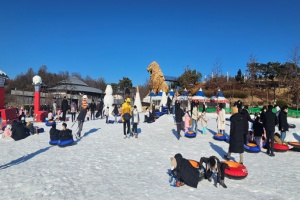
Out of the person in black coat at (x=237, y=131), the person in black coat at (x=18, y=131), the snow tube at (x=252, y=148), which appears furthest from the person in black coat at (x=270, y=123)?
the person in black coat at (x=18, y=131)

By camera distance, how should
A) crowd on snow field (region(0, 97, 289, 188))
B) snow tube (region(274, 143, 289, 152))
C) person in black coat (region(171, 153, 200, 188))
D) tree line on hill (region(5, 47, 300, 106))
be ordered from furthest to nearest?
tree line on hill (region(5, 47, 300, 106))
snow tube (region(274, 143, 289, 152))
crowd on snow field (region(0, 97, 289, 188))
person in black coat (region(171, 153, 200, 188))

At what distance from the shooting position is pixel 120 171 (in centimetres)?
727

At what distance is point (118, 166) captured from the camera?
25.6 ft

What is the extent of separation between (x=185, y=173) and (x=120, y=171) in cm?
231

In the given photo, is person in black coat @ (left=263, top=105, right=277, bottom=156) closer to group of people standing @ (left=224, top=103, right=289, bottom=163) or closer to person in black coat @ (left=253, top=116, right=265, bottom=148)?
group of people standing @ (left=224, top=103, right=289, bottom=163)

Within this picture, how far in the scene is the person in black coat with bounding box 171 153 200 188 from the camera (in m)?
6.01

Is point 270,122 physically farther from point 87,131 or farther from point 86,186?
point 87,131

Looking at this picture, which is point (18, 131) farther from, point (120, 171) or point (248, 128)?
point (248, 128)

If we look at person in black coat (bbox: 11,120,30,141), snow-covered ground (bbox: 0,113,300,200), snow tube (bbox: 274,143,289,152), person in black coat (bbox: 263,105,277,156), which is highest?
person in black coat (bbox: 263,105,277,156)

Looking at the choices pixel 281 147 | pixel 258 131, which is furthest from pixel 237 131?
pixel 281 147

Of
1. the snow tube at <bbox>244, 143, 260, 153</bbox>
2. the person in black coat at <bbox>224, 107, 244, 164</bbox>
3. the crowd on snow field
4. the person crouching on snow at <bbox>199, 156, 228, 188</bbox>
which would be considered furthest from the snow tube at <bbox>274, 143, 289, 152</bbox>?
the person crouching on snow at <bbox>199, 156, 228, 188</bbox>

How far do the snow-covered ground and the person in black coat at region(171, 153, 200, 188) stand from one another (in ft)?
0.59

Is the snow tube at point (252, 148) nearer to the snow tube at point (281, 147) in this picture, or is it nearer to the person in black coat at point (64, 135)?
the snow tube at point (281, 147)

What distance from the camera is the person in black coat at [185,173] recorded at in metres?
6.01
